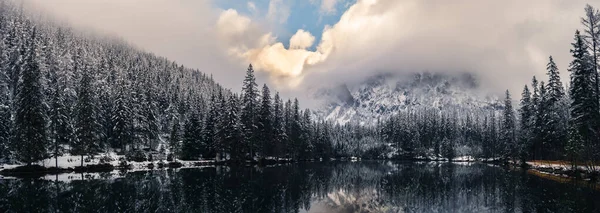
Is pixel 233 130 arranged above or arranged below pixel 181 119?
below

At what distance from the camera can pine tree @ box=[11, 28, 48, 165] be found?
5062 centimetres

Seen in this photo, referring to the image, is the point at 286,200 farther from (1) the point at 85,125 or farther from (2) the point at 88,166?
(1) the point at 85,125

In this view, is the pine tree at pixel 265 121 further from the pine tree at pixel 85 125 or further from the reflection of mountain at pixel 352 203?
the reflection of mountain at pixel 352 203

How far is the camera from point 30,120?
51.2 meters

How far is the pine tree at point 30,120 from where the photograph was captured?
5062 cm

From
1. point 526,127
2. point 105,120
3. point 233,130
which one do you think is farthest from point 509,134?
point 105,120

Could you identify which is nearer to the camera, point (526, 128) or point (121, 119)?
point (121, 119)

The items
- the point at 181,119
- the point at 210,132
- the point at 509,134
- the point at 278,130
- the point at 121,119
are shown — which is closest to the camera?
the point at 121,119

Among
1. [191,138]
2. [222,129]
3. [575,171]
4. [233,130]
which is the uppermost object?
[222,129]

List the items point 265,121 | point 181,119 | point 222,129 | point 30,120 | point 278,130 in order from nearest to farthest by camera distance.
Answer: point 30,120 → point 222,129 → point 265,121 → point 278,130 → point 181,119

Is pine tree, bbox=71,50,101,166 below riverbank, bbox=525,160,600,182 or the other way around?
the other way around

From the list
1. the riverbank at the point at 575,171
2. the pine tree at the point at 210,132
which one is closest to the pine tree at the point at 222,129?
the pine tree at the point at 210,132

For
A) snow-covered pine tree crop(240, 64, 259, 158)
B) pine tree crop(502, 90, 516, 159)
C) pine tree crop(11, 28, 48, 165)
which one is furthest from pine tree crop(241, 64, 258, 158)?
pine tree crop(502, 90, 516, 159)

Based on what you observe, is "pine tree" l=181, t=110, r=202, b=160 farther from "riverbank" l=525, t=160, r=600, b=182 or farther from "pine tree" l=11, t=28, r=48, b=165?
"riverbank" l=525, t=160, r=600, b=182
